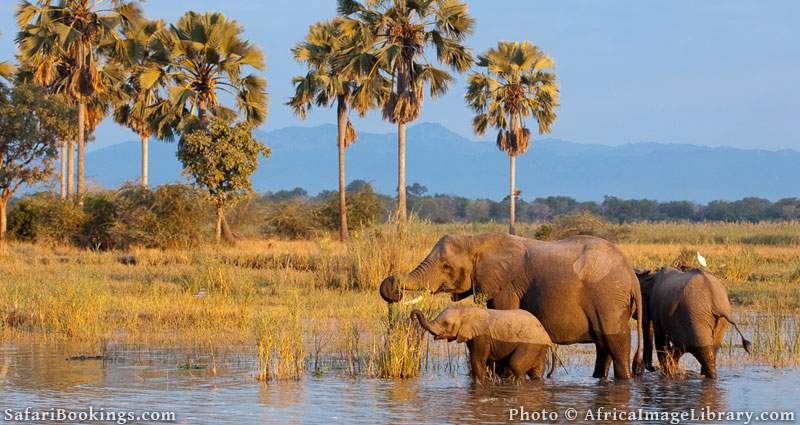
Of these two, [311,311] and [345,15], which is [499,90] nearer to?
[345,15]

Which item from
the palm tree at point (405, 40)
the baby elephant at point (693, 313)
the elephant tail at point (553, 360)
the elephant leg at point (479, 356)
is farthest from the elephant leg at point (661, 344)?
the palm tree at point (405, 40)

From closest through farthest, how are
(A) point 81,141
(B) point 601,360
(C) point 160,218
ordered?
(B) point 601,360, (C) point 160,218, (A) point 81,141

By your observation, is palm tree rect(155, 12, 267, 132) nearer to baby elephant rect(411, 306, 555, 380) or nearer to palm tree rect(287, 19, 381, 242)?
palm tree rect(287, 19, 381, 242)

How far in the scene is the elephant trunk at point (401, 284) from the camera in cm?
1161

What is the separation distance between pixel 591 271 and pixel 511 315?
1.01m

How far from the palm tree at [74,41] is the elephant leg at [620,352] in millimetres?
29049

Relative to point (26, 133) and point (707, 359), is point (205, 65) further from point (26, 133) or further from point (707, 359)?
point (707, 359)

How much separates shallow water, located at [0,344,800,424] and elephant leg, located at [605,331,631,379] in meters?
0.14

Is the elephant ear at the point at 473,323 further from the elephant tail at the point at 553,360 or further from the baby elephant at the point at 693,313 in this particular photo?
the baby elephant at the point at 693,313

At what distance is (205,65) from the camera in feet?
130

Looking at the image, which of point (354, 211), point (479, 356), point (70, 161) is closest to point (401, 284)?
point (479, 356)

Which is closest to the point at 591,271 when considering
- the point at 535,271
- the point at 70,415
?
the point at 535,271

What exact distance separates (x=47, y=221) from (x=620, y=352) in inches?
1113

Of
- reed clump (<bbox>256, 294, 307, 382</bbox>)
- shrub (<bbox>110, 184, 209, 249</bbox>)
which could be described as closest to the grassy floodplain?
reed clump (<bbox>256, 294, 307, 382</bbox>)
